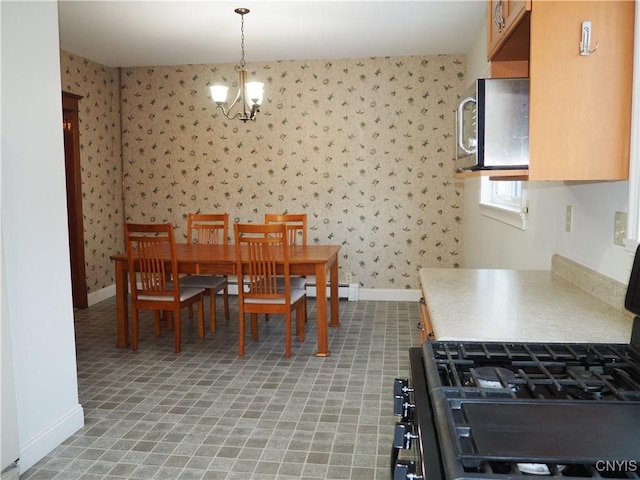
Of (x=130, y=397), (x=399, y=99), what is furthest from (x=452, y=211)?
(x=130, y=397)

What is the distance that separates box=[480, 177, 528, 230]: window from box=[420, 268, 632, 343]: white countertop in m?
0.92

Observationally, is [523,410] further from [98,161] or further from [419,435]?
[98,161]

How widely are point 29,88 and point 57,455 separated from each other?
167 centimetres

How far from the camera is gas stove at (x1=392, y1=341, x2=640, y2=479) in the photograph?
840mm

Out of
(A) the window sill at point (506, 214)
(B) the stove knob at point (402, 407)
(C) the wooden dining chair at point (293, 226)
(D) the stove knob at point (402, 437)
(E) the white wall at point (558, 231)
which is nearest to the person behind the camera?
(D) the stove knob at point (402, 437)

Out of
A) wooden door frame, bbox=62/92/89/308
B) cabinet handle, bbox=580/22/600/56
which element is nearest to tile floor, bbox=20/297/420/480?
wooden door frame, bbox=62/92/89/308

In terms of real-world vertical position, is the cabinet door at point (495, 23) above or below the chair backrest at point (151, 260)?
above

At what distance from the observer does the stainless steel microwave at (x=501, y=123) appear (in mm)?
1808

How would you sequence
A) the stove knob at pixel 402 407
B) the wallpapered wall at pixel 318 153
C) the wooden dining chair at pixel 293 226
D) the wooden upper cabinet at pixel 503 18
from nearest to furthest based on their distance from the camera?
the stove knob at pixel 402 407 → the wooden upper cabinet at pixel 503 18 → the wooden dining chair at pixel 293 226 → the wallpapered wall at pixel 318 153

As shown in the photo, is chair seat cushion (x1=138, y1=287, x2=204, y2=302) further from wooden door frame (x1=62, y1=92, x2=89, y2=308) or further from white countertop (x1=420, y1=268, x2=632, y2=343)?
white countertop (x1=420, y1=268, x2=632, y2=343)

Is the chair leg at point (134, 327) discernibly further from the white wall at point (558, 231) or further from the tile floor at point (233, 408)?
the white wall at point (558, 231)

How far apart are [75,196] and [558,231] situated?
177 inches

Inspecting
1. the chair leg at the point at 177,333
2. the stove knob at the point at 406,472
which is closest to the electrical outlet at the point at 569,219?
the stove knob at the point at 406,472

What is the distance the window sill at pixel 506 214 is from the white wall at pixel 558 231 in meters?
0.04
